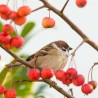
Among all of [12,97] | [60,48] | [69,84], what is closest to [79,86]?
[69,84]

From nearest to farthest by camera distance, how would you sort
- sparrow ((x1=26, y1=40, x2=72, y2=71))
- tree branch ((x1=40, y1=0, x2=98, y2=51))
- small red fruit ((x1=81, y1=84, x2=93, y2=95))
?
tree branch ((x1=40, y1=0, x2=98, y2=51)) → small red fruit ((x1=81, y1=84, x2=93, y2=95)) → sparrow ((x1=26, y1=40, x2=72, y2=71))

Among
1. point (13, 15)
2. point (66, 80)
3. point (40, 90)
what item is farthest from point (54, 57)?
point (13, 15)

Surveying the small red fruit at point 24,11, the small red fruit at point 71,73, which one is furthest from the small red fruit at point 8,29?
the small red fruit at point 71,73

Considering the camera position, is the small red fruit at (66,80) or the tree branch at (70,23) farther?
the small red fruit at (66,80)

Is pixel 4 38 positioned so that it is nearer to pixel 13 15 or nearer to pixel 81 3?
pixel 13 15

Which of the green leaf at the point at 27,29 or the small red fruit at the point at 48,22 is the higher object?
the small red fruit at the point at 48,22

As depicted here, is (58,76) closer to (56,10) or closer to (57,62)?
(56,10)

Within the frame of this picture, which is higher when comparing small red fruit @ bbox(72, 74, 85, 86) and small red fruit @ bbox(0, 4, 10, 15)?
small red fruit @ bbox(0, 4, 10, 15)

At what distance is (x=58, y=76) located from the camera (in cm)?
271

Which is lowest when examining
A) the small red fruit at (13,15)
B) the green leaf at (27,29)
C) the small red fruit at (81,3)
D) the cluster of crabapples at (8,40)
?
the green leaf at (27,29)

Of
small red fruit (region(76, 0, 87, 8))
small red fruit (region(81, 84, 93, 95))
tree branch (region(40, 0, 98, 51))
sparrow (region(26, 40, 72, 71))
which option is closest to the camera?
tree branch (region(40, 0, 98, 51))

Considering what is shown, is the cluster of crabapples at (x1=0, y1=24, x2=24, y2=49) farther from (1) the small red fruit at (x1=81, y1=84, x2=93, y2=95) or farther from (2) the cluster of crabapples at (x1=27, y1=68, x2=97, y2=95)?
(1) the small red fruit at (x1=81, y1=84, x2=93, y2=95)

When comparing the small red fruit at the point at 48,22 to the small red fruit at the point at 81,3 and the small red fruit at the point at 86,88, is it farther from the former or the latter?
the small red fruit at the point at 86,88

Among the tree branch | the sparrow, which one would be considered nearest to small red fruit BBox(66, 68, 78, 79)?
the tree branch
